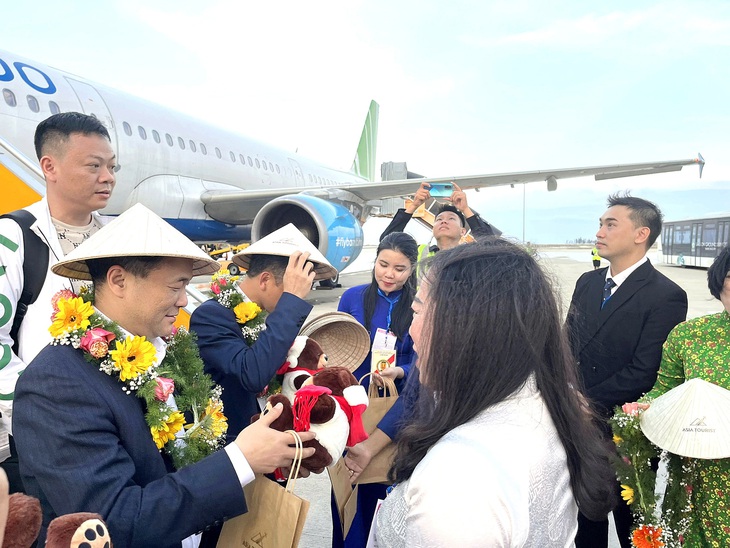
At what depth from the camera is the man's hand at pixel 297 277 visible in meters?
1.95

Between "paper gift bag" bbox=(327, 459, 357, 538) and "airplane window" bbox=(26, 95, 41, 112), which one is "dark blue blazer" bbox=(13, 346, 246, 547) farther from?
"airplane window" bbox=(26, 95, 41, 112)

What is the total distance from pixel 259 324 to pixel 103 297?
677mm

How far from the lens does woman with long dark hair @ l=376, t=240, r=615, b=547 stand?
90 cm

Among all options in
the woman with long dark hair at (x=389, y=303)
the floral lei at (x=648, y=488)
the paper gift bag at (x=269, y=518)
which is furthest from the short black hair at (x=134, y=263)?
the floral lei at (x=648, y=488)

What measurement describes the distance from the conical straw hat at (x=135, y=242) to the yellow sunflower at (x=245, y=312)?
0.49 meters

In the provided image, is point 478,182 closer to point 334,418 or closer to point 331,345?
point 331,345

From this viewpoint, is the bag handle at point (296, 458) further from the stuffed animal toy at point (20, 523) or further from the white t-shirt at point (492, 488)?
the stuffed animal toy at point (20, 523)

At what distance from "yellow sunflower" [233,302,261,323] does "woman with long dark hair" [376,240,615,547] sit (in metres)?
0.98

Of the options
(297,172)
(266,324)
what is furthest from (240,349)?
(297,172)

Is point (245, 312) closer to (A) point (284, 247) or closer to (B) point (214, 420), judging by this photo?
(A) point (284, 247)

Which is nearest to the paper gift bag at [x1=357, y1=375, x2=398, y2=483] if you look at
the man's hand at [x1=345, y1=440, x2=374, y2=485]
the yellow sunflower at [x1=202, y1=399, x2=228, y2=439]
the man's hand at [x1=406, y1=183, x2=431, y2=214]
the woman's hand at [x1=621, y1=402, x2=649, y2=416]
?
the man's hand at [x1=345, y1=440, x2=374, y2=485]

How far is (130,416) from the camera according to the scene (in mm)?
1322

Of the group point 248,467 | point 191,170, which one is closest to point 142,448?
point 248,467

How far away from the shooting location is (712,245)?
2352cm
